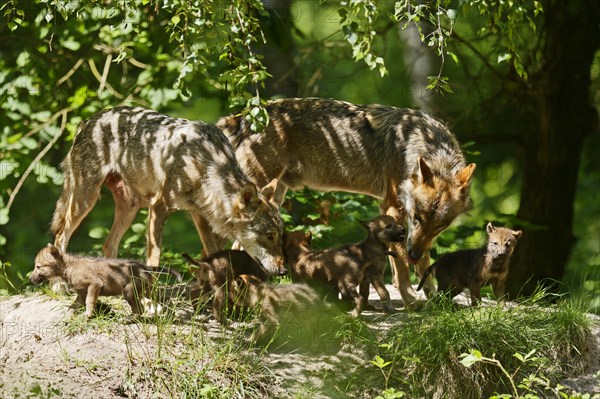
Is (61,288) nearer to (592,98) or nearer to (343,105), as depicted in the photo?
(343,105)

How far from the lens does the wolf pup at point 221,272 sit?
23.3ft

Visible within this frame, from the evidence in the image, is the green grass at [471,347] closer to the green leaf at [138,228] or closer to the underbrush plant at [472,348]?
the underbrush plant at [472,348]

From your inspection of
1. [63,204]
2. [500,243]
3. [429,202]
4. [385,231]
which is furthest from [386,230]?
[63,204]

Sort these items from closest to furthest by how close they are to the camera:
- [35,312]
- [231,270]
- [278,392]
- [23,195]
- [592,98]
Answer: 1. [278,392]
2. [231,270]
3. [35,312]
4. [23,195]
5. [592,98]

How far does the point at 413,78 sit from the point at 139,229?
4.35 m

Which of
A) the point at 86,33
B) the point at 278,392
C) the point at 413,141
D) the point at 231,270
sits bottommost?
the point at 278,392

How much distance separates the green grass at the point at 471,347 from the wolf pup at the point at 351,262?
0.51 m

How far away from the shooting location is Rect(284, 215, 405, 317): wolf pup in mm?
7234

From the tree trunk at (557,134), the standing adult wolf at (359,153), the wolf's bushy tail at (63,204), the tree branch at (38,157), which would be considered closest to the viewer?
the standing adult wolf at (359,153)

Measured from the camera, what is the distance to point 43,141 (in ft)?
36.1

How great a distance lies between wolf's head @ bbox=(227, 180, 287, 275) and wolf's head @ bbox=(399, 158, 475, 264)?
4.18ft

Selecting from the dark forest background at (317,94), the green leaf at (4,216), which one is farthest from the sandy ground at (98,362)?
the green leaf at (4,216)

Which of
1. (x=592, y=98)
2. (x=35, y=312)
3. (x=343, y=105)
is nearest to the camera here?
(x=35, y=312)

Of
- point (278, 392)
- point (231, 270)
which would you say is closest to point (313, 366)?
point (278, 392)
